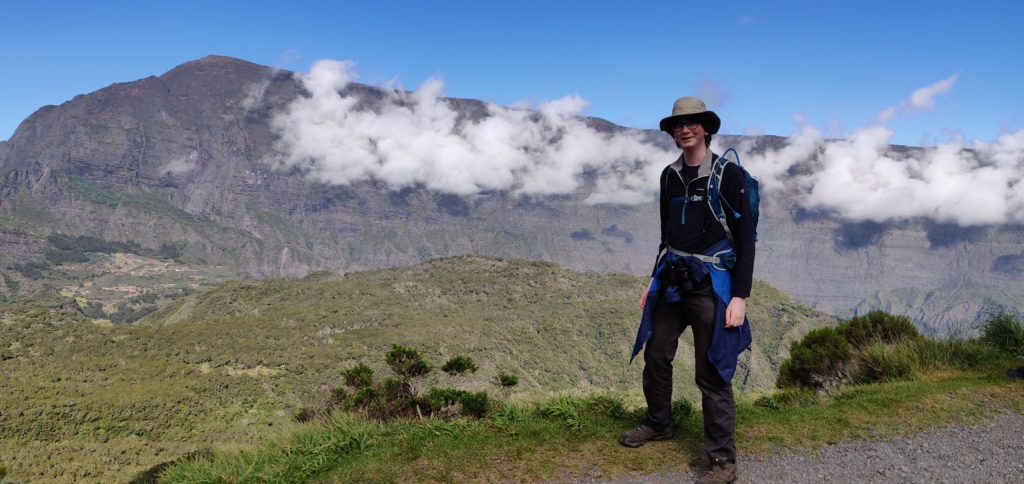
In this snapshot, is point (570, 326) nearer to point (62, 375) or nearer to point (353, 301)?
point (353, 301)

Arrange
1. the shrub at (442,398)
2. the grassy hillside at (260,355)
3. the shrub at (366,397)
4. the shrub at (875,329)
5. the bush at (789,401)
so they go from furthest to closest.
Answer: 1. the grassy hillside at (260,355)
2. the shrub at (875,329)
3. the shrub at (366,397)
4. the shrub at (442,398)
5. the bush at (789,401)

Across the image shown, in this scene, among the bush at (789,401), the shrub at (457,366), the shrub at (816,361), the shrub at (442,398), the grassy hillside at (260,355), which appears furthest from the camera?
the grassy hillside at (260,355)

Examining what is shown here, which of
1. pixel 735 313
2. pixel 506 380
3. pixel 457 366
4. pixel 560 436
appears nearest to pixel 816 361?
pixel 506 380

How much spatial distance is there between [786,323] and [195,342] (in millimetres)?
169093

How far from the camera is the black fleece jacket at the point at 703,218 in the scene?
16.5 feet

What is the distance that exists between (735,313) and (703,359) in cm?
55

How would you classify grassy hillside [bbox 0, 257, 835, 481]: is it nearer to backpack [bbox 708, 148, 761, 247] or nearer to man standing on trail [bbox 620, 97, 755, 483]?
man standing on trail [bbox 620, 97, 755, 483]

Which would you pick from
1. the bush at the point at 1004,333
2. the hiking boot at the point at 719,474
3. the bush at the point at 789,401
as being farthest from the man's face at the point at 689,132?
the bush at the point at 1004,333

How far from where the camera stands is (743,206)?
16.6ft

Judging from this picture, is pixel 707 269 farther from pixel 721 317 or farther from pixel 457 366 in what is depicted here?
pixel 457 366

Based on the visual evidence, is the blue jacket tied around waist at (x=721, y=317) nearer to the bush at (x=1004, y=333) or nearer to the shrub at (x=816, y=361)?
the shrub at (x=816, y=361)

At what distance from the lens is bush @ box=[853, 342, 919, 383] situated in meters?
9.05

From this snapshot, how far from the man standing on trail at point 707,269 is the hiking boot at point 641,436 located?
76 cm

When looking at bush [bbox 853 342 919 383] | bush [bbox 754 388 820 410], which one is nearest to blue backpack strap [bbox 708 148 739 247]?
bush [bbox 754 388 820 410]
